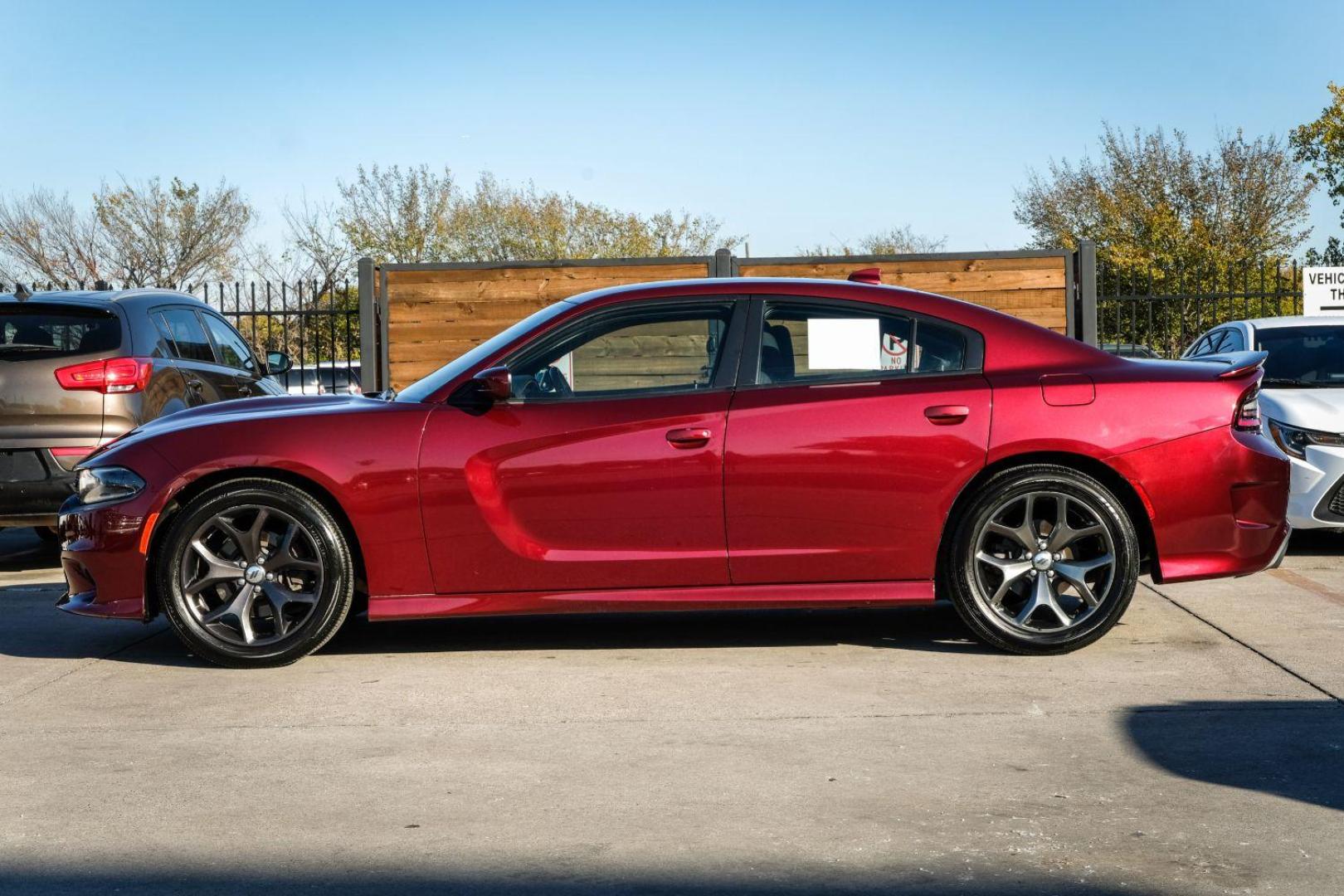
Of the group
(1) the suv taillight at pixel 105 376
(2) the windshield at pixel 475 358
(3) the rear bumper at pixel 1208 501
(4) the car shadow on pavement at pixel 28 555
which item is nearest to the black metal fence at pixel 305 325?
(1) the suv taillight at pixel 105 376

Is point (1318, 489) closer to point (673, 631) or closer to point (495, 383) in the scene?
point (673, 631)

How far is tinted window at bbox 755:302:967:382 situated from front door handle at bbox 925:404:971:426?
0.21 m

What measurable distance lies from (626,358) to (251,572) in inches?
67.3

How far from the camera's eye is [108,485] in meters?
6.19

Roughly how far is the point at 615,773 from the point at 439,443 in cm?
191

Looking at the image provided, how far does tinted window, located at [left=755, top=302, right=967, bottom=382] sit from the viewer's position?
618 cm

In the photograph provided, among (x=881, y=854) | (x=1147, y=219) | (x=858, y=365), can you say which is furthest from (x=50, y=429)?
(x=1147, y=219)

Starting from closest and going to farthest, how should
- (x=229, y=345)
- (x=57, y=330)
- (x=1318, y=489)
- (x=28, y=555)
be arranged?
(x=1318, y=489), (x=57, y=330), (x=28, y=555), (x=229, y=345)

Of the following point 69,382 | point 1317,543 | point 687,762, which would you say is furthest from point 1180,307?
point 687,762

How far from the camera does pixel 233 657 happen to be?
6.09 metres

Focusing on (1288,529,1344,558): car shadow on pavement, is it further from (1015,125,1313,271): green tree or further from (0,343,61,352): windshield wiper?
(1015,125,1313,271): green tree

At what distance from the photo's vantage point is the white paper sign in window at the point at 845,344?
6199 mm

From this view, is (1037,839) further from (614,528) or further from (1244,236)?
(1244,236)

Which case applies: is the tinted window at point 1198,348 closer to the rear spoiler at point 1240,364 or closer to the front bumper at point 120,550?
the rear spoiler at point 1240,364
